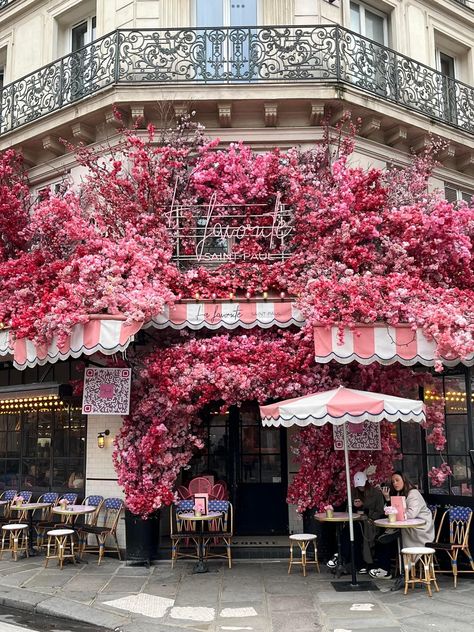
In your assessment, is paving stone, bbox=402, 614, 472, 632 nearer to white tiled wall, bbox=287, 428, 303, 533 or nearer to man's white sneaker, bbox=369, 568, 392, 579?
man's white sneaker, bbox=369, 568, 392, 579

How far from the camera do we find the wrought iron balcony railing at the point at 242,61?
10.8m

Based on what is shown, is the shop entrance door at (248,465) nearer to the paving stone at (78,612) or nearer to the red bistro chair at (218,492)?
the red bistro chair at (218,492)

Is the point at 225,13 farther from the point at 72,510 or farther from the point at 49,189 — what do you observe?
the point at 72,510

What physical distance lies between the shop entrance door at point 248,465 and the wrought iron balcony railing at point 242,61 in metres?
5.79

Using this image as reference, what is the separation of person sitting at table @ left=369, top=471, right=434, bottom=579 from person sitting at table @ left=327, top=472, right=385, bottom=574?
0.57 ft

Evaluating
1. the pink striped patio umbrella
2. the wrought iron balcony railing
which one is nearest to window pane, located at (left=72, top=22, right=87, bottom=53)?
the wrought iron balcony railing

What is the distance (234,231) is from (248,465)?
160 inches

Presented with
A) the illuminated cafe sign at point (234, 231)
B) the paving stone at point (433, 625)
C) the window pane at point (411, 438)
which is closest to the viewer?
the paving stone at point (433, 625)

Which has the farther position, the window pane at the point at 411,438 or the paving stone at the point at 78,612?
the window pane at the point at 411,438

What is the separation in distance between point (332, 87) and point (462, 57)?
5506 millimetres

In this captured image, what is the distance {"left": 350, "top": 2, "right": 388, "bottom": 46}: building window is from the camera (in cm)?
1240

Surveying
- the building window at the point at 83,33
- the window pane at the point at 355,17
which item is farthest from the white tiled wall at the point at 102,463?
the window pane at the point at 355,17

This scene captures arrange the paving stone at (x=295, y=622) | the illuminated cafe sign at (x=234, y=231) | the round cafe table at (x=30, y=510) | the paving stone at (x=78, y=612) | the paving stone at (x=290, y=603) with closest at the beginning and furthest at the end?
the paving stone at (x=295, y=622)
the paving stone at (x=78, y=612)
the paving stone at (x=290, y=603)
the illuminated cafe sign at (x=234, y=231)
the round cafe table at (x=30, y=510)

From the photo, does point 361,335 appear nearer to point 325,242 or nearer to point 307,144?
point 325,242
